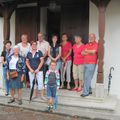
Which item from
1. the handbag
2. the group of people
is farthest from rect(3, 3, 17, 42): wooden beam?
the handbag

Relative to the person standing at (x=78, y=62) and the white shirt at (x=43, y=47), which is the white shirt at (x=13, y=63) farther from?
the person standing at (x=78, y=62)

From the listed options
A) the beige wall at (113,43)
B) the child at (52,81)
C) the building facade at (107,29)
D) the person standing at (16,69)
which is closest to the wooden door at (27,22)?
the building facade at (107,29)

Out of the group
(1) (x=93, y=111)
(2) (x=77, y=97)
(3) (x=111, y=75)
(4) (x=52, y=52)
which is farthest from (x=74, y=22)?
(1) (x=93, y=111)

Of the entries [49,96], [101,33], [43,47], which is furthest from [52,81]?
[101,33]

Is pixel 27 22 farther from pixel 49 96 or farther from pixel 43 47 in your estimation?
pixel 49 96

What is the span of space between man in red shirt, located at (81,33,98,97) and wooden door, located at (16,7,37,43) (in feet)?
9.82

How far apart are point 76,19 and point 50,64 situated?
2.65 metres

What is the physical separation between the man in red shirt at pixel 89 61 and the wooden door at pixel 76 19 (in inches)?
55.7

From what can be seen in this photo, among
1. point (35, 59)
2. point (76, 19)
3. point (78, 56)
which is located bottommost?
point (35, 59)

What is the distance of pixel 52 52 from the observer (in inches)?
380

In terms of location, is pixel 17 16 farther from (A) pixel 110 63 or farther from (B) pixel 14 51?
(A) pixel 110 63

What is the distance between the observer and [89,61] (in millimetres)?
8828

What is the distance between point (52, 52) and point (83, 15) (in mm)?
1739

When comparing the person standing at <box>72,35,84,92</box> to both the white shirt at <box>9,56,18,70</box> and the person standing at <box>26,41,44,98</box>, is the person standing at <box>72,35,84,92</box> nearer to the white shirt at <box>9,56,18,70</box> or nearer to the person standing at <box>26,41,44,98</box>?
the person standing at <box>26,41,44,98</box>
